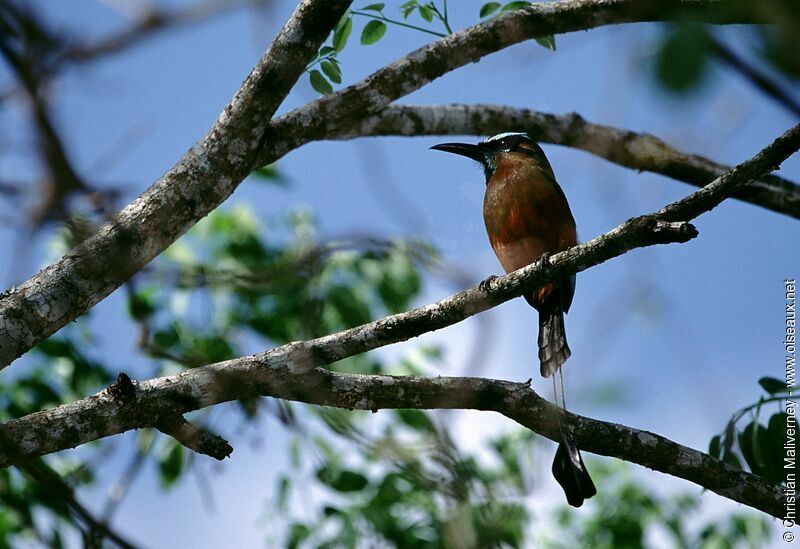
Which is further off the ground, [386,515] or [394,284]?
[394,284]

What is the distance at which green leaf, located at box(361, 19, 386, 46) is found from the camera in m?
3.54

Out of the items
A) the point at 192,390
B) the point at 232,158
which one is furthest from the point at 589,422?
the point at 232,158

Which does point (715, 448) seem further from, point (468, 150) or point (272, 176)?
point (272, 176)

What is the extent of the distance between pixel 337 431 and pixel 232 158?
1.63 m

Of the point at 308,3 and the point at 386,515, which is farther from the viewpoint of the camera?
the point at 386,515

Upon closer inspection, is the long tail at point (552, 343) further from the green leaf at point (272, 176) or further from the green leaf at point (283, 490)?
the green leaf at point (272, 176)

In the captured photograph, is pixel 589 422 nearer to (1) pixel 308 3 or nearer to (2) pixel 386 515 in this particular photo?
(2) pixel 386 515

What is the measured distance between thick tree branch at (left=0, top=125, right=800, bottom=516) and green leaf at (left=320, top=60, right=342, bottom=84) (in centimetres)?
103

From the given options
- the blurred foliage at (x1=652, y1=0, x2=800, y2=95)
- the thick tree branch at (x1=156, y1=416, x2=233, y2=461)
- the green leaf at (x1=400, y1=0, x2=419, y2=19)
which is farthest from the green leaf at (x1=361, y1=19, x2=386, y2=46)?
the blurred foliage at (x1=652, y1=0, x2=800, y2=95)

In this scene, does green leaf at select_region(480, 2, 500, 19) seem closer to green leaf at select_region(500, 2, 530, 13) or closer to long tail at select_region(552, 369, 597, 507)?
green leaf at select_region(500, 2, 530, 13)

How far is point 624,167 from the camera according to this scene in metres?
4.43

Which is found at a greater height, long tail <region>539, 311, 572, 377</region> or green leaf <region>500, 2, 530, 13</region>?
green leaf <region>500, 2, 530, 13</region>

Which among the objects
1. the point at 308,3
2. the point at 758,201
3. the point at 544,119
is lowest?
the point at 308,3

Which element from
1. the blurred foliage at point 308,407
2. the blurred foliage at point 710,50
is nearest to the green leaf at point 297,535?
the blurred foliage at point 308,407
